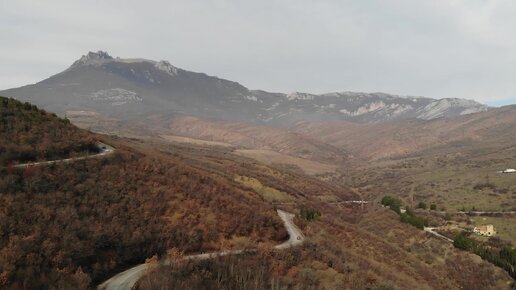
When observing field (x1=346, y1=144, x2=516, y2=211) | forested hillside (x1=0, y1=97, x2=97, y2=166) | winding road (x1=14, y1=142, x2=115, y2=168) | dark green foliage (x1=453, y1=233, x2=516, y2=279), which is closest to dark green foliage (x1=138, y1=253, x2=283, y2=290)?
winding road (x1=14, y1=142, x2=115, y2=168)

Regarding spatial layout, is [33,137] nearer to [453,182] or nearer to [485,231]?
[485,231]

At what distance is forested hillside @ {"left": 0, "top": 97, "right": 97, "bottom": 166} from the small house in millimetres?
64230

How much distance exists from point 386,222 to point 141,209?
54.5 m

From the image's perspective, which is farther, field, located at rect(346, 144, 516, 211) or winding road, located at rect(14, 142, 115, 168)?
field, located at rect(346, 144, 516, 211)

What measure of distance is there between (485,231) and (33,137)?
235 ft

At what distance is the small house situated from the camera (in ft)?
249

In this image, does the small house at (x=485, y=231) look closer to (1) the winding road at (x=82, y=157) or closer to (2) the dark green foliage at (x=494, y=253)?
(2) the dark green foliage at (x=494, y=253)

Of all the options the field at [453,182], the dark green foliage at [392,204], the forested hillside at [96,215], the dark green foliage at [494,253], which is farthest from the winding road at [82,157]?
the field at [453,182]

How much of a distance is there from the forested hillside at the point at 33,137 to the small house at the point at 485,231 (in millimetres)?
64230

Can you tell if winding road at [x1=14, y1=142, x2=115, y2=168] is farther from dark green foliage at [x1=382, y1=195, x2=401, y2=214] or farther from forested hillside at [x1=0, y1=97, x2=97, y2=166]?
dark green foliage at [x1=382, y1=195, x2=401, y2=214]

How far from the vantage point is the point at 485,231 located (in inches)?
3022

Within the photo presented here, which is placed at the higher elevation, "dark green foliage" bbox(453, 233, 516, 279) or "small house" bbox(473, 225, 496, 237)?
"dark green foliage" bbox(453, 233, 516, 279)

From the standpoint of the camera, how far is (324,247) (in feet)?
139

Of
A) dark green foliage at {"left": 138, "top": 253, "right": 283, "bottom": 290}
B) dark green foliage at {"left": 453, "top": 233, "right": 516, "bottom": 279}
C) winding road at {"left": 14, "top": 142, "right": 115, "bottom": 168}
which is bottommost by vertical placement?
dark green foliage at {"left": 453, "top": 233, "right": 516, "bottom": 279}
